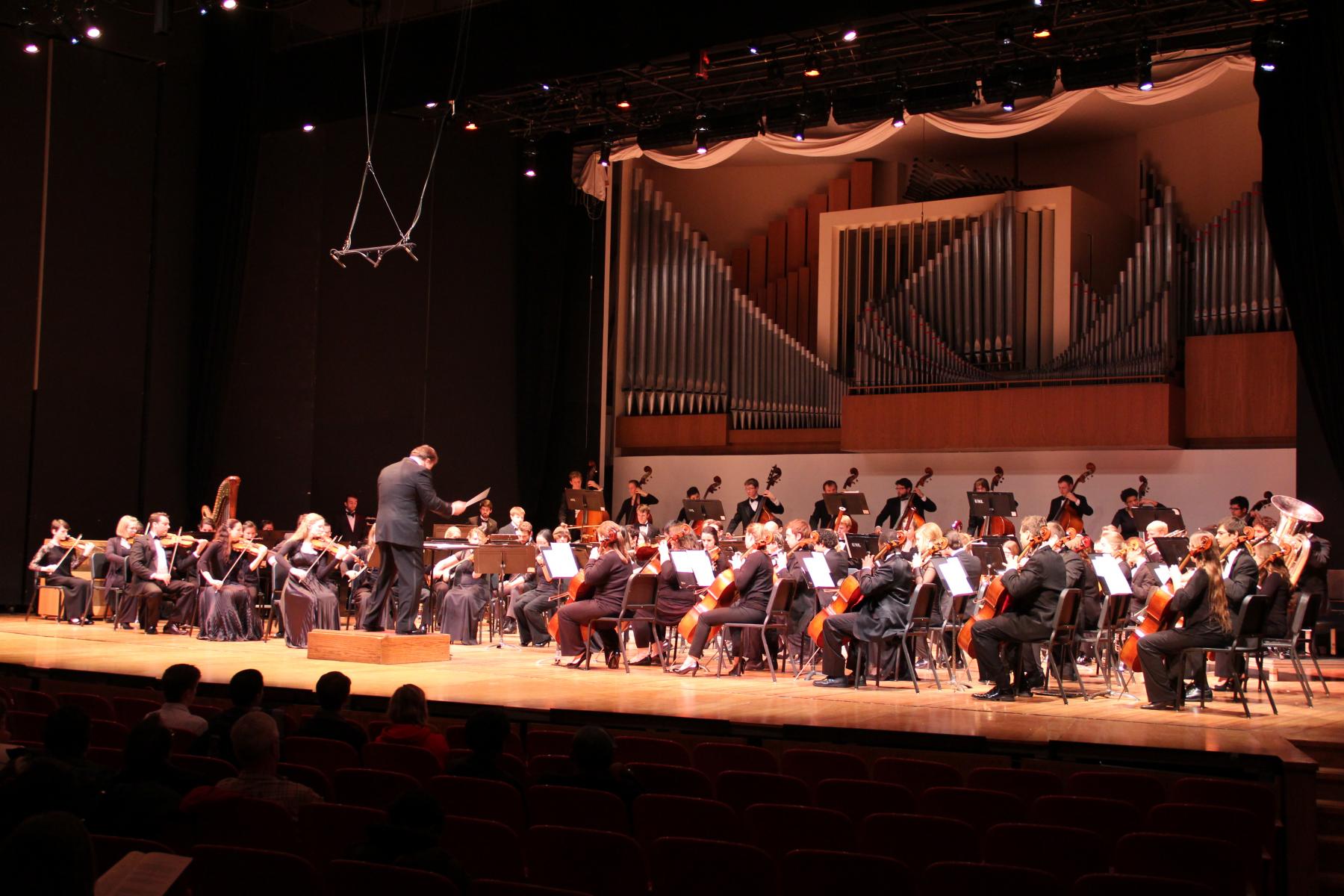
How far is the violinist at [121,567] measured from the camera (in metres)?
12.0

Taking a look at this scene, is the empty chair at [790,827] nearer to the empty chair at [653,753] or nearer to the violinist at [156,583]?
the empty chair at [653,753]

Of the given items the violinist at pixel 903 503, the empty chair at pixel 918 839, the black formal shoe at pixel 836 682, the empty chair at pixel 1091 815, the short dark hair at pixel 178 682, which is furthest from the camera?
the violinist at pixel 903 503

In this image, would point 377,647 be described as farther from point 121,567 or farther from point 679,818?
point 679,818

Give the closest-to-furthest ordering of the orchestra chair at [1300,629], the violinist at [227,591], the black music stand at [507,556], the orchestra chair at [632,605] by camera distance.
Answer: the orchestra chair at [1300,629] < the orchestra chair at [632,605] < the black music stand at [507,556] < the violinist at [227,591]

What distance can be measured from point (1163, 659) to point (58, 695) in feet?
19.9

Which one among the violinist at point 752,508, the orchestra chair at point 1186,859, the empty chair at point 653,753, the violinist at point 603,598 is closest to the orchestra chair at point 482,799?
the empty chair at point 653,753

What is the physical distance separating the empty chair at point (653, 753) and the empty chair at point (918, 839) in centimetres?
140

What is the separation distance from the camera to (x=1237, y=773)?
16.6 feet

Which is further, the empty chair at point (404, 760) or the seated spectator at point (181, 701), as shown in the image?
the seated spectator at point (181, 701)

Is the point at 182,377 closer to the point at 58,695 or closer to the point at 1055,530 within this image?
the point at 58,695

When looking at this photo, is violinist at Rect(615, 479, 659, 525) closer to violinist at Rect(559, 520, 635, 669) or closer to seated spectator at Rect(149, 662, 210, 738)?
violinist at Rect(559, 520, 635, 669)

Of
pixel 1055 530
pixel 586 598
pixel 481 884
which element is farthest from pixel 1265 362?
pixel 481 884

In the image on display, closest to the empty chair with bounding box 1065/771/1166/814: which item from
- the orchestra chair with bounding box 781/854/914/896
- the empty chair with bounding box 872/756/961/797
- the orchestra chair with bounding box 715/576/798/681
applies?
the empty chair with bounding box 872/756/961/797

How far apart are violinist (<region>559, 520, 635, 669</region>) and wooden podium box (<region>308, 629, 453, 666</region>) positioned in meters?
0.90
